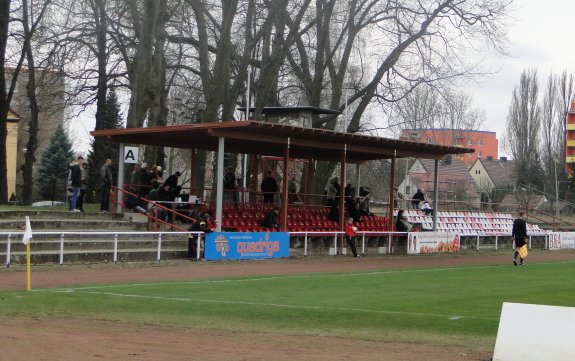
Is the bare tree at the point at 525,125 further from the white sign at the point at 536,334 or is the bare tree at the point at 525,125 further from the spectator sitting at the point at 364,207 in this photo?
the white sign at the point at 536,334

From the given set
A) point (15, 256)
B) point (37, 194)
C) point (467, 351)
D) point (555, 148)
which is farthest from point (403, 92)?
point (555, 148)

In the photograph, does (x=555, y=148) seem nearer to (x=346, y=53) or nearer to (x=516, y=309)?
(x=346, y=53)

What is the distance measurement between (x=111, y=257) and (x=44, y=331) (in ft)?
45.8

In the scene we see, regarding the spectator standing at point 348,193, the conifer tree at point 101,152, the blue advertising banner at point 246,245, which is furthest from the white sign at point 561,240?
the conifer tree at point 101,152

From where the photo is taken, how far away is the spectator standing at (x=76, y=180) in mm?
30453

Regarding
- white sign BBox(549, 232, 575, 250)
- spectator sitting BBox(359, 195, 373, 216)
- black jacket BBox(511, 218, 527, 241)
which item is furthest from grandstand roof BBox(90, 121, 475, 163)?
white sign BBox(549, 232, 575, 250)

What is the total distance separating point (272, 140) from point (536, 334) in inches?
872

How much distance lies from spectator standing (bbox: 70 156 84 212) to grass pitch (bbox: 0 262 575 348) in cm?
981

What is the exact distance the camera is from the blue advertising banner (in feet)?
95.0

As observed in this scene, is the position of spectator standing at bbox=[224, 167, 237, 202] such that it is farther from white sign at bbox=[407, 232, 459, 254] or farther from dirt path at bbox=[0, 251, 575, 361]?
dirt path at bbox=[0, 251, 575, 361]

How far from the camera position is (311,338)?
13445mm

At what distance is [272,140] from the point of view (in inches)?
1255

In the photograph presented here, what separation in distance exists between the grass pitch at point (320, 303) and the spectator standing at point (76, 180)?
9812 millimetres

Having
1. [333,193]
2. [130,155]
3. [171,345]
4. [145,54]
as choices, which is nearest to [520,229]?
[333,193]
